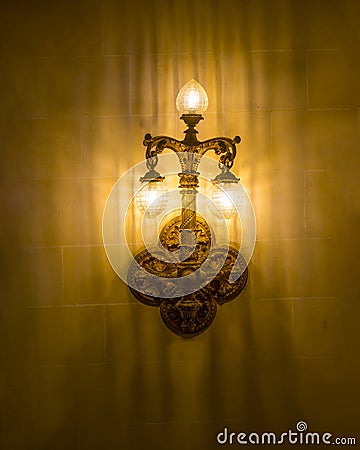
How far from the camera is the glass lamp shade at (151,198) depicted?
2885mm

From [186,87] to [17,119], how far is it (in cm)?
74

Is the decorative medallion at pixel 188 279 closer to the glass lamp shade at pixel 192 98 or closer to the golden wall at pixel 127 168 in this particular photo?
the golden wall at pixel 127 168

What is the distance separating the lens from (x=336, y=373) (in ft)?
9.93

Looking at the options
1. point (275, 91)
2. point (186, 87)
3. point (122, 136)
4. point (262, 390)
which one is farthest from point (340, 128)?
point (262, 390)

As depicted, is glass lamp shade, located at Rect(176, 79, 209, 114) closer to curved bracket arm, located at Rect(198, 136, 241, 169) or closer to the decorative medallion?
curved bracket arm, located at Rect(198, 136, 241, 169)
